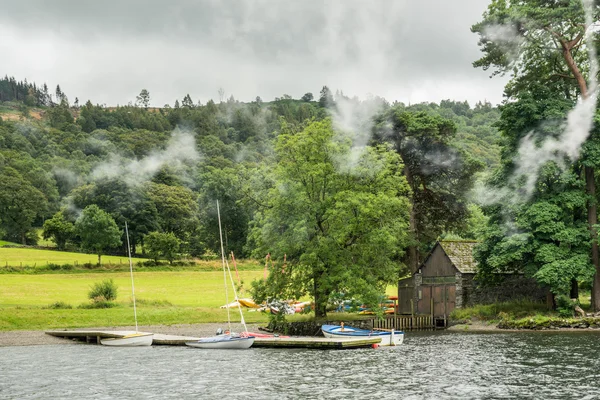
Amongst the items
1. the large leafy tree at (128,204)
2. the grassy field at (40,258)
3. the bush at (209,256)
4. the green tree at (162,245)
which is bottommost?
the bush at (209,256)

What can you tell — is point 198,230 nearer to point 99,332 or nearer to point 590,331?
point 99,332

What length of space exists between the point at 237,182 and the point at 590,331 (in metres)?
89.0

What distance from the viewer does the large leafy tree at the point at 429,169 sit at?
73.6 meters

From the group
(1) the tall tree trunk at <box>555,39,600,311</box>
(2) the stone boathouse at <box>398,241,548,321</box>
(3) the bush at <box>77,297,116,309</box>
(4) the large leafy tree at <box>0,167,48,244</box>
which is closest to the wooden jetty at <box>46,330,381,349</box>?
(3) the bush at <box>77,297,116,309</box>

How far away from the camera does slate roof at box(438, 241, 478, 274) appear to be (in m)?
61.1

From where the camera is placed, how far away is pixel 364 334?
4575cm

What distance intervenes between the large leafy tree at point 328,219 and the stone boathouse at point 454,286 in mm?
8447

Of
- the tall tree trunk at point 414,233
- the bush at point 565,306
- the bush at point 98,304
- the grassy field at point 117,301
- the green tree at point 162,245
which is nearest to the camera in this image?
the bush at point 565,306

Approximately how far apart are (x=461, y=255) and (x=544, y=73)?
17.4 m

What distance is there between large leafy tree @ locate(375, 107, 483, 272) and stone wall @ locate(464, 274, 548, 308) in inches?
483

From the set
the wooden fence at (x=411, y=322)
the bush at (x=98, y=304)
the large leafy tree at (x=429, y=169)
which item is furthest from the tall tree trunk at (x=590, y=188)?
the bush at (x=98, y=304)

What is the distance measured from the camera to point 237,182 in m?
132

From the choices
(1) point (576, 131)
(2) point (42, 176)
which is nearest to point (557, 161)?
(1) point (576, 131)

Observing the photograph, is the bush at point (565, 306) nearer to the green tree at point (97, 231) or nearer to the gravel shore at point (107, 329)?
the gravel shore at point (107, 329)
